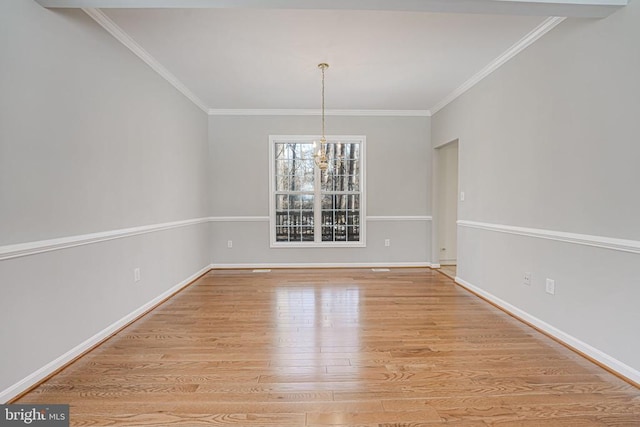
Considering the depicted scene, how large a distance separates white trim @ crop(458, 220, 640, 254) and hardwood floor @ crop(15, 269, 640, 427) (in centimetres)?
82

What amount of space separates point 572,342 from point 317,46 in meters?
3.24

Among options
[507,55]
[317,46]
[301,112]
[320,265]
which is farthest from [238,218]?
[507,55]

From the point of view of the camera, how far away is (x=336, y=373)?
2.12m

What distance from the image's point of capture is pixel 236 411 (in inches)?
69.1

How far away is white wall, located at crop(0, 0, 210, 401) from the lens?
1.85m

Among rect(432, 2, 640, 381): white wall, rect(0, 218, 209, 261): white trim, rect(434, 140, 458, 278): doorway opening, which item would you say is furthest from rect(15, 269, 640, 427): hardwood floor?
rect(434, 140, 458, 278): doorway opening

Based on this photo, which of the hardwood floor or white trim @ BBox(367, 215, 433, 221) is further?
white trim @ BBox(367, 215, 433, 221)

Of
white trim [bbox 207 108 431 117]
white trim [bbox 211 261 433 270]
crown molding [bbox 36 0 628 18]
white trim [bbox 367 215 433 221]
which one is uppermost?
white trim [bbox 207 108 431 117]

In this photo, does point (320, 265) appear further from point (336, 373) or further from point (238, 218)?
point (336, 373)

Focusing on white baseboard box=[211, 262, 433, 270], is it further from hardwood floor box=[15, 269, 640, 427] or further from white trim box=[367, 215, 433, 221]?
hardwood floor box=[15, 269, 640, 427]

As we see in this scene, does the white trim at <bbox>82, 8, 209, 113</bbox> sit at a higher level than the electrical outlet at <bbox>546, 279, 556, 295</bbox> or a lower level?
higher

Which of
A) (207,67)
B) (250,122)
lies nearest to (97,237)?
(207,67)

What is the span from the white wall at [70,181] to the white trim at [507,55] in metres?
3.58

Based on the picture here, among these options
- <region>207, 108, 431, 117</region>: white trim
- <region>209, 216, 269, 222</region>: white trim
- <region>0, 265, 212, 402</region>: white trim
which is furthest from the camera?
<region>209, 216, 269, 222</region>: white trim
